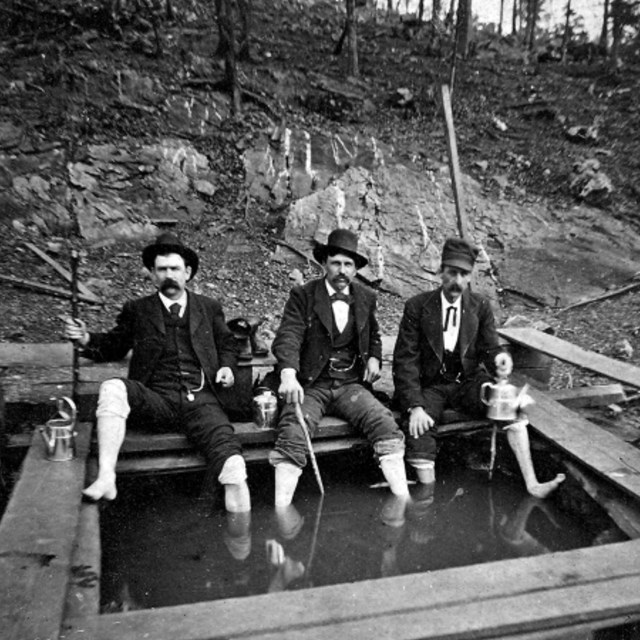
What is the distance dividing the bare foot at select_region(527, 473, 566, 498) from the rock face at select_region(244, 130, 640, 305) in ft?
17.3

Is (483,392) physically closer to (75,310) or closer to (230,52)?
(75,310)

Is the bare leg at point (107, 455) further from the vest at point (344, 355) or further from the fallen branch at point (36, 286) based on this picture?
the fallen branch at point (36, 286)

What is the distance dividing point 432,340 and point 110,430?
2420mm

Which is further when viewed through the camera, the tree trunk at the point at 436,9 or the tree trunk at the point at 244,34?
the tree trunk at the point at 436,9

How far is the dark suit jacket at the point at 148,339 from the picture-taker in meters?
4.26

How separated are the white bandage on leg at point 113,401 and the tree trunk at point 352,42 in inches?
559

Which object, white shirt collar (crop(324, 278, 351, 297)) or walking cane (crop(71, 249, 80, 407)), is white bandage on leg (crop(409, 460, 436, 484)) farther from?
walking cane (crop(71, 249, 80, 407))

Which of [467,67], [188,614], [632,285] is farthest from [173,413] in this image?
[467,67]

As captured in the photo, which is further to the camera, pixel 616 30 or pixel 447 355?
pixel 616 30

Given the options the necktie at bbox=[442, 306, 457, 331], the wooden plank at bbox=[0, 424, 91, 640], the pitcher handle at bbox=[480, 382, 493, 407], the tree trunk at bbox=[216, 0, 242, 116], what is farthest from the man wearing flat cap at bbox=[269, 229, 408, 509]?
the tree trunk at bbox=[216, 0, 242, 116]

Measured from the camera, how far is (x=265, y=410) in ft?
14.3

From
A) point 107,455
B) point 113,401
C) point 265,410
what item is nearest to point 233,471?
point 265,410

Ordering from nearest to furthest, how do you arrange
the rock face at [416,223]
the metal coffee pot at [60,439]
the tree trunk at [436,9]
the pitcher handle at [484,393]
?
1. the metal coffee pot at [60,439]
2. the pitcher handle at [484,393]
3. the rock face at [416,223]
4. the tree trunk at [436,9]

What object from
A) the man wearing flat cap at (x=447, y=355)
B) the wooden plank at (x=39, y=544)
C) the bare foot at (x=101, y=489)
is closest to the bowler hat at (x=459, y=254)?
the man wearing flat cap at (x=447, y=355)
